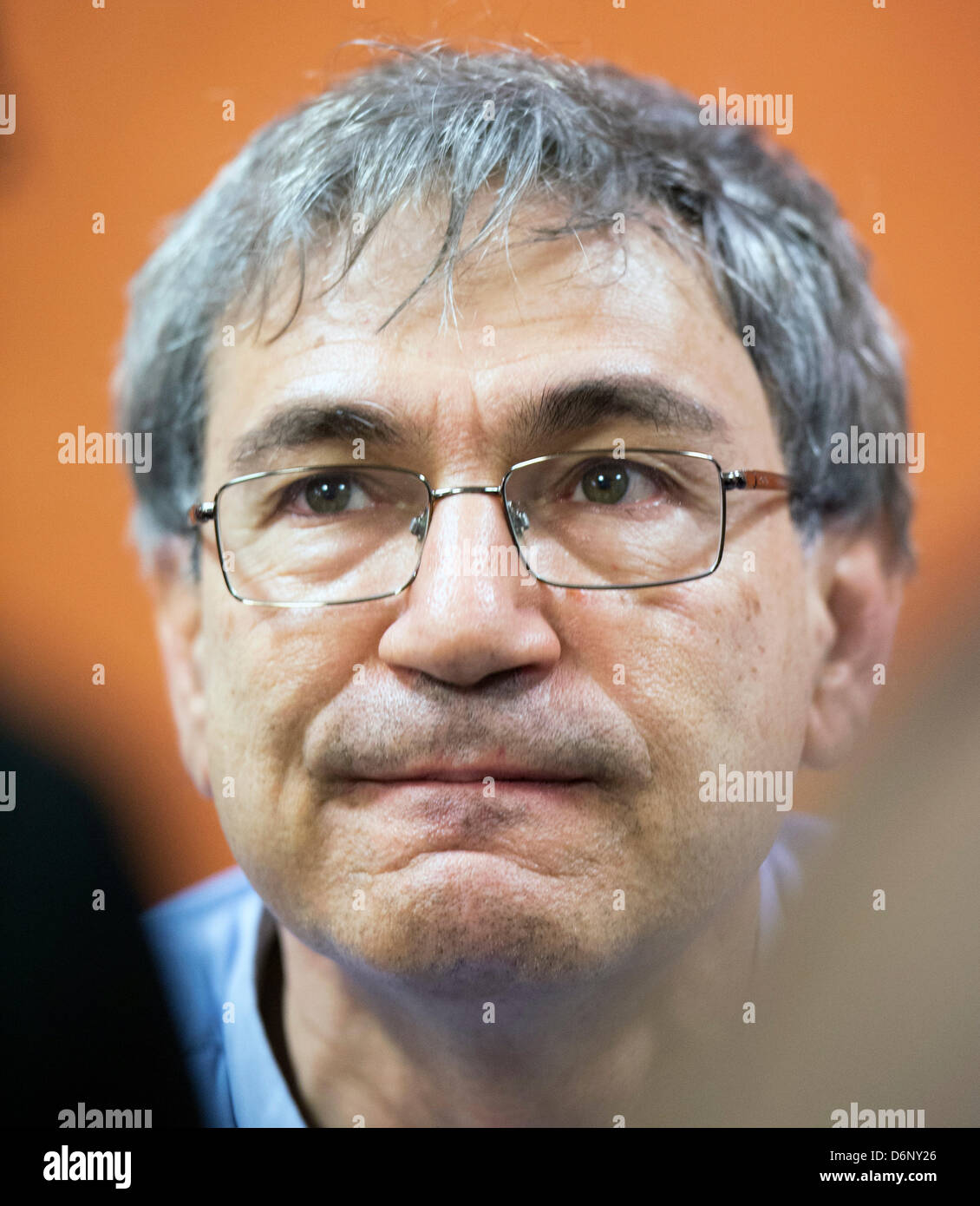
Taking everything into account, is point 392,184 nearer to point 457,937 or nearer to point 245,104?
point 245,104

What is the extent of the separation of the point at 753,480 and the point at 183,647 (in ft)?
2.47

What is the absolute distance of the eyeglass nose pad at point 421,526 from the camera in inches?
44.4

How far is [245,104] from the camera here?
4.57 ft

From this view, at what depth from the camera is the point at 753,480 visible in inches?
46.6

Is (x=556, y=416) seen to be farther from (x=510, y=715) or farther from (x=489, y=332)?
(x=510, y=715)

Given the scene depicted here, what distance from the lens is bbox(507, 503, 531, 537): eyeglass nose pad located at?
1114 millimetres

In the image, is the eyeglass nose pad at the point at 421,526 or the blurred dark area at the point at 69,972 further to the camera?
the blurred dark area at the point at 69,972

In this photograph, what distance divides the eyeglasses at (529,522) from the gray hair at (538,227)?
17 centimetres

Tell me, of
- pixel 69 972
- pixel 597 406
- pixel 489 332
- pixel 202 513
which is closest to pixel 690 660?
pixel 597 406

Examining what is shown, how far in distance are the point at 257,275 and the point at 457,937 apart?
772 millimetres
